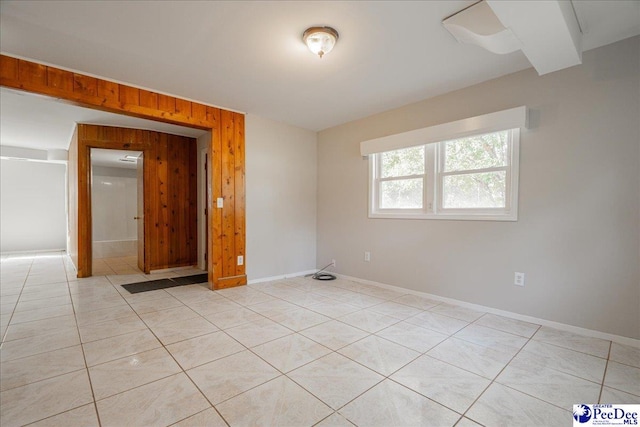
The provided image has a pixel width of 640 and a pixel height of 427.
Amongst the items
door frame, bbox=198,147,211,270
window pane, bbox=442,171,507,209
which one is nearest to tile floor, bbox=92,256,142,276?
door frame, bbox=198,147,211,270

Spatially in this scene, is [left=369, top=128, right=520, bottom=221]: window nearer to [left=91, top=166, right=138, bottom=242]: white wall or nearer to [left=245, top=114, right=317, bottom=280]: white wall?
[left=245, top=114, right=317, bottom=280]: white wall

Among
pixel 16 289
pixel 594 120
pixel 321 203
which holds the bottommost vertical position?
pixel 16 289

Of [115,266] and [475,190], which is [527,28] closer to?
[475,190]

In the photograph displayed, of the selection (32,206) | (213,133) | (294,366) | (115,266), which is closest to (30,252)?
(32,206)

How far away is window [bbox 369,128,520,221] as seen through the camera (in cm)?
290

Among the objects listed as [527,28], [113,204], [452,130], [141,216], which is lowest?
[141,216]

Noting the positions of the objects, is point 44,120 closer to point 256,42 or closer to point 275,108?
point 275,108

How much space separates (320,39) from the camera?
7.22 feet

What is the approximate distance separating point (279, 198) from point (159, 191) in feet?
7.60

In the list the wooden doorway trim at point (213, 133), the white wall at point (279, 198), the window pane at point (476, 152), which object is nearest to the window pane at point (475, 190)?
the window pane at point (476, 152)

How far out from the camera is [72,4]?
188 centimetres

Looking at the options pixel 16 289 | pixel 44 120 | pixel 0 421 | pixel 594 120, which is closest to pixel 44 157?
pixel 44 120

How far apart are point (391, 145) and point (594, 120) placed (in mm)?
1916

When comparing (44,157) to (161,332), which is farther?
(44,157)
